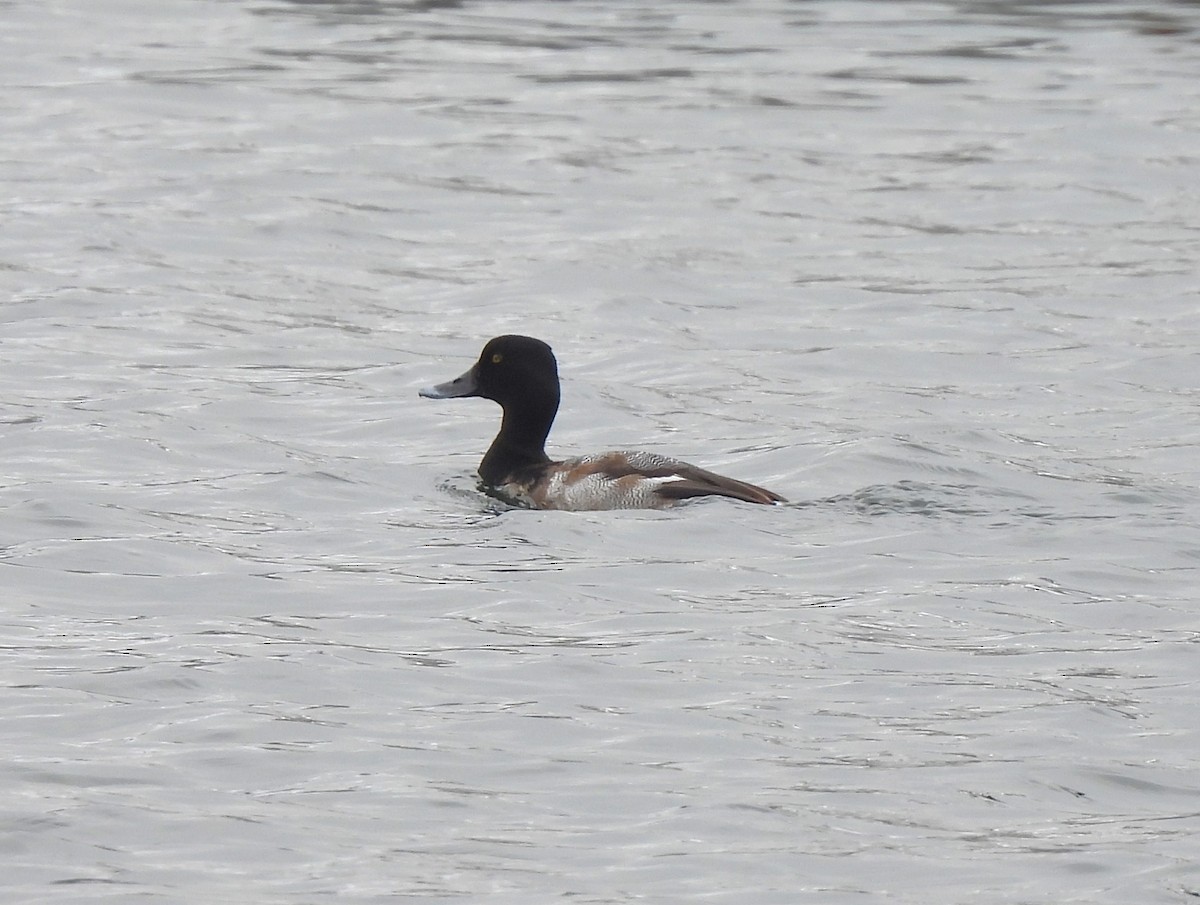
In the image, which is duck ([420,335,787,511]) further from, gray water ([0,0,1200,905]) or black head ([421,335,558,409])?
gray water ([0,0,1200,905])

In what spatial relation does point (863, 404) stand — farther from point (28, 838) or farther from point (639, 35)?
point (639, 35)

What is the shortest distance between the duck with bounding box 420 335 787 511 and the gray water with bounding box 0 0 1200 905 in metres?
0.20

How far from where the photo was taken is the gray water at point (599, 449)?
21.5 feet

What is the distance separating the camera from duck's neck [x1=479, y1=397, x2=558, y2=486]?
36.7ft

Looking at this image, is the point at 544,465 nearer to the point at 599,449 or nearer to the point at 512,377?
the point at 512,377

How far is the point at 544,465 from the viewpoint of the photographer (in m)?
11.2

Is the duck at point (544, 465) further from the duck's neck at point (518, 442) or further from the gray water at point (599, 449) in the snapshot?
the gray water at point (599, 449)

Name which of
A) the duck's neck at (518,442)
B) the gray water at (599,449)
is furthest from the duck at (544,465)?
the gray water at (599,449)

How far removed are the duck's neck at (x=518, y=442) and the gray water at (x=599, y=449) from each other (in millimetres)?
280

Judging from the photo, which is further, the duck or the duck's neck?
the duck's neck

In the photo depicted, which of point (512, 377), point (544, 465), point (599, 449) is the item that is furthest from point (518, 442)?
point (599, 449)

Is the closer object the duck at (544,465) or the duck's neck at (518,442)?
the duck at (544,465)

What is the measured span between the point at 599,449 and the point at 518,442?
3.94 feet

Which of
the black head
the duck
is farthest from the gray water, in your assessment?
the black head
